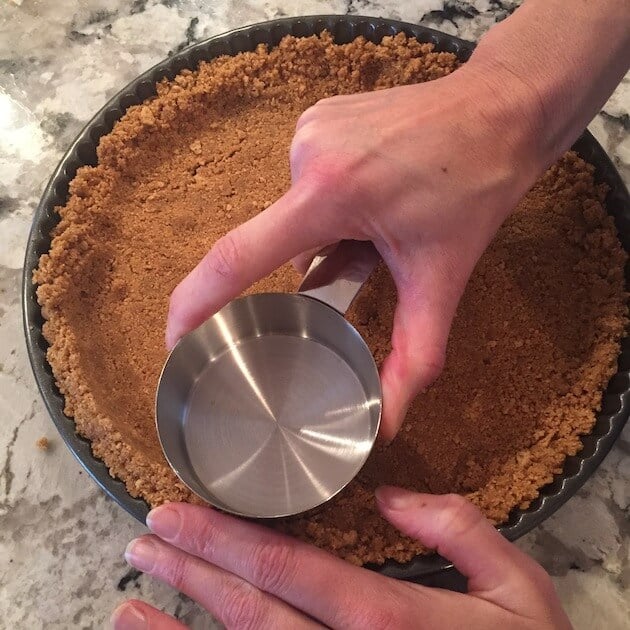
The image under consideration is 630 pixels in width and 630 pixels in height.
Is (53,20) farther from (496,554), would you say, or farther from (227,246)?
(496,554)

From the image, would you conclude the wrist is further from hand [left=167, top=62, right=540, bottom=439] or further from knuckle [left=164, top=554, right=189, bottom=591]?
knuckle [left=164, top=554, right=189, bottom=591]

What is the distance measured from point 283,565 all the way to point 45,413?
0.41 metres

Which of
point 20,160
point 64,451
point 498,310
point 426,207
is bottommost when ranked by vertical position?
point 64,451

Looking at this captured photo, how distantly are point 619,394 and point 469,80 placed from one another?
0.40m

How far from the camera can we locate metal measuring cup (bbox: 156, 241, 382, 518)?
2.44 ft

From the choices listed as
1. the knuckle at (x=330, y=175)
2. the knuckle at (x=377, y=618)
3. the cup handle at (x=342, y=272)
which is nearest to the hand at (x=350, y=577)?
the knuckle at (x=377, y=618)

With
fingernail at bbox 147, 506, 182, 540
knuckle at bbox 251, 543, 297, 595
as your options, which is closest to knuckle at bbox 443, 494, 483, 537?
knuckle at bbox 251, 543, 297, 595

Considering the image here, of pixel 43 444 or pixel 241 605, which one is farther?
pixel 43 444

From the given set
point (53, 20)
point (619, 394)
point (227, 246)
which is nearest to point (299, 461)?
point (227, 246)

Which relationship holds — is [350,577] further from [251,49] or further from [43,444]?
[251,49]

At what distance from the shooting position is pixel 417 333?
2.17 ft

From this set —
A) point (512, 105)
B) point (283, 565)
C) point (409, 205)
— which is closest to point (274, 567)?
point (283, 565)

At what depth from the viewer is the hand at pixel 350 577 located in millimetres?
640

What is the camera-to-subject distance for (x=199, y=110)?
3.20 ft
